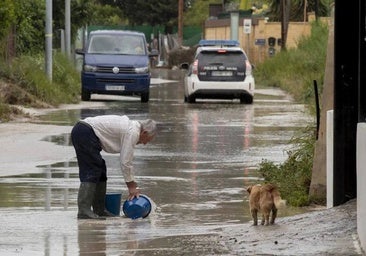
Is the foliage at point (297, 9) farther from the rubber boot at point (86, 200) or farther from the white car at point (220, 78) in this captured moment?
the rubber boot at point (86, 200)

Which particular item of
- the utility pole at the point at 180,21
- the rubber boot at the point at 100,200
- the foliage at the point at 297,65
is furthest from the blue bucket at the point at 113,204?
the utility pole at the point at 180,21

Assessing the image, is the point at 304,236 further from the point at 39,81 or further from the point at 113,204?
the point at 39,81

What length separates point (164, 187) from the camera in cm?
1546

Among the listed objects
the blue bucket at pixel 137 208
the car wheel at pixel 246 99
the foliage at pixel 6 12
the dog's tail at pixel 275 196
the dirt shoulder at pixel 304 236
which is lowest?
the car wheel at pixel 246 99

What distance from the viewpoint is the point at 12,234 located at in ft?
37.2

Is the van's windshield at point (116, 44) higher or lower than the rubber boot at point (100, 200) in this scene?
higher

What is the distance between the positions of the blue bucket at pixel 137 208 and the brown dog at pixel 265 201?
1341mm

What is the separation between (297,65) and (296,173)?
32986 millimetres

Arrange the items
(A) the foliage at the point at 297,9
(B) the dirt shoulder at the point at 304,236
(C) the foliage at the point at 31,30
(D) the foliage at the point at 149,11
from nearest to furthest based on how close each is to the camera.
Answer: (B) the dirt shoulder at the point at 304,236 → (C) the foliage at the point at 31,30 → (A) the foliage at the point at 297,9 → (D) the foliage at the point at 149,11

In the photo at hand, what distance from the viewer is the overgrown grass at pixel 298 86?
1450 cm

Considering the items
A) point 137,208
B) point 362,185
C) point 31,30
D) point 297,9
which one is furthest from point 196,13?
point 362,185

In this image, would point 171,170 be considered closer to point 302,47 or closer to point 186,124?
point 186,124

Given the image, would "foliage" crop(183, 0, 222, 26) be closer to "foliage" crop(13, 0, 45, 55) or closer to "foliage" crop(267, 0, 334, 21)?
"foliage" crop(267, 0, 334, 21)

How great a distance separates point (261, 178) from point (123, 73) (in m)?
18.2
